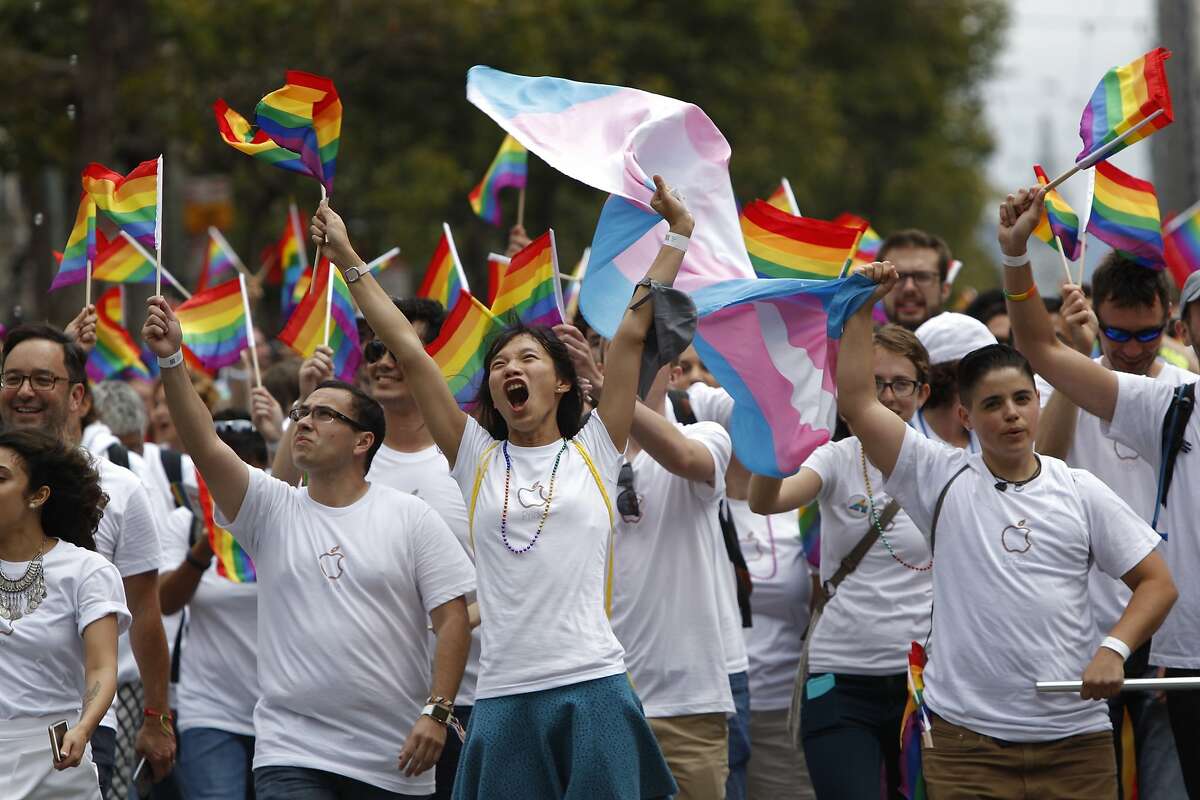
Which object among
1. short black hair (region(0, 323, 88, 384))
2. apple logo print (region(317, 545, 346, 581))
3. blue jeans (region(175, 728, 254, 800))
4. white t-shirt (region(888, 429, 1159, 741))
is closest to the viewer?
white t-shirt (region(888, 429, 1159, 741))

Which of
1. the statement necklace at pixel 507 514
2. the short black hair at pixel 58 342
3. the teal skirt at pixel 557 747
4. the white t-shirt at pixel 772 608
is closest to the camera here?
the teal skirt at pixel 557 747

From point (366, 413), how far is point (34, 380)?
118 cm

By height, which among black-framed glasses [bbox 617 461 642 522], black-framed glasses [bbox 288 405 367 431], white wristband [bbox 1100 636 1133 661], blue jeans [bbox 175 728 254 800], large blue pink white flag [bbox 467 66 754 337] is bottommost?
blue jeans [bbox 175 728 254 800]

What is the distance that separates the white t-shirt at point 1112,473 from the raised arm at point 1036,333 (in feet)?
1.15

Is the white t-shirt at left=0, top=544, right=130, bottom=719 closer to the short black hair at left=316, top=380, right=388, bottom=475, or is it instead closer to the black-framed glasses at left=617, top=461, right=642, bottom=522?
the short black hair at left=316, top=380, right=388, bottom=475

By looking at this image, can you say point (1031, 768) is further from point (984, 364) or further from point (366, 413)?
point (366, 413)

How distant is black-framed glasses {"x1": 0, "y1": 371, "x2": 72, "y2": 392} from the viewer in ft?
21.3

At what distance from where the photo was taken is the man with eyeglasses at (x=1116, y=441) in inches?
240

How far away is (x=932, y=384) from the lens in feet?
22.7

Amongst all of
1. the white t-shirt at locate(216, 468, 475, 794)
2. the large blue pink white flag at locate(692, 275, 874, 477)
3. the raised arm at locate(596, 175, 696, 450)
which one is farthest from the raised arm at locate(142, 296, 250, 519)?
the large blue pink white flag at locate(692, 275, 874, 477)

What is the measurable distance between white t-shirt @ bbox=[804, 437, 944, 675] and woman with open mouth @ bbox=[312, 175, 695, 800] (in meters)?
1.33

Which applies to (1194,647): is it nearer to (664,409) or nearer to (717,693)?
(717,693)

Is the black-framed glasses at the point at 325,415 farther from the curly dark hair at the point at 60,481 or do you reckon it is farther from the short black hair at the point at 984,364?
the short black hair at the point at 984,364

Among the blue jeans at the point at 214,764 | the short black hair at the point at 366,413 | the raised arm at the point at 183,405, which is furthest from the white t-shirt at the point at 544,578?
the blue jeans at the point at 214,764
